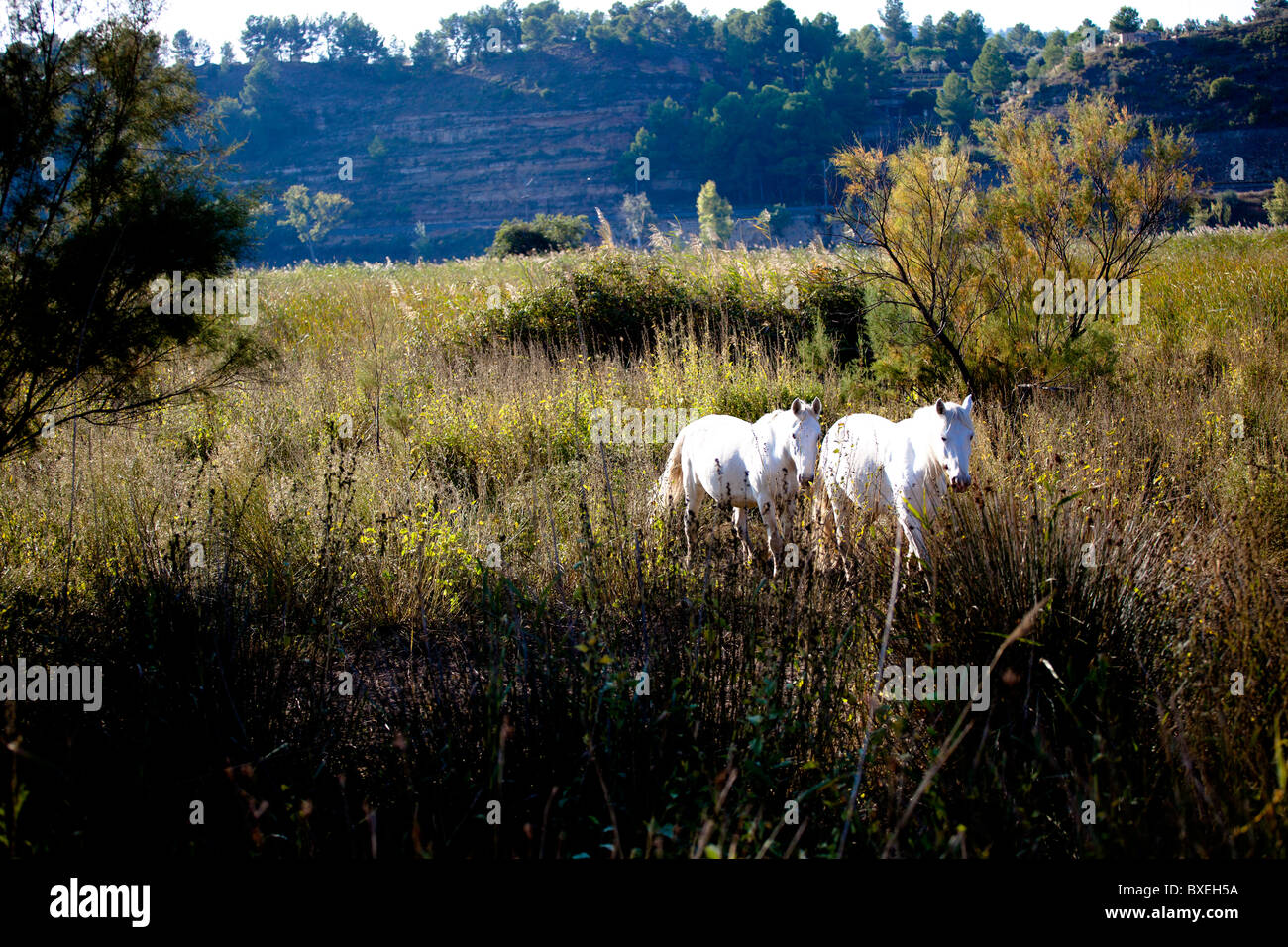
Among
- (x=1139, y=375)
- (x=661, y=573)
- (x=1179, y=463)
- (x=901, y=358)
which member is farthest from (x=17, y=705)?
(x=1139, y=375)

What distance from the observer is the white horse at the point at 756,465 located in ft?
14.6

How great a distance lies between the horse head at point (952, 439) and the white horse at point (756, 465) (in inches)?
26.7

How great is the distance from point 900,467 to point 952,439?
1.33 feet

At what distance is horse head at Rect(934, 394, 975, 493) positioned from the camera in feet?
12.9

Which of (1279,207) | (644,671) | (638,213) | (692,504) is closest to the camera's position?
(644,671)

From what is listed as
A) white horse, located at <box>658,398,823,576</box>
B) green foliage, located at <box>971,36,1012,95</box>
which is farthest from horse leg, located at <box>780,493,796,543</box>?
green foliage, located at <box>971,36,1012,95</box>

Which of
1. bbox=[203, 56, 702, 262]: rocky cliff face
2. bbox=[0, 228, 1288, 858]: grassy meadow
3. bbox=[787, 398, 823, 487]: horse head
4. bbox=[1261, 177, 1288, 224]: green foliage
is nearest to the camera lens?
bbox=[0, 228, 1288, 858]: grassy meadow

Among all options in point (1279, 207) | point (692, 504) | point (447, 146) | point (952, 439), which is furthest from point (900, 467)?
point (447, 146)

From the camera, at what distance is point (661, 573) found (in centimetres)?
410

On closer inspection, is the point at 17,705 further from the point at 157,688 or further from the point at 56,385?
the point at 56,385

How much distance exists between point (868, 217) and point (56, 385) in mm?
7855

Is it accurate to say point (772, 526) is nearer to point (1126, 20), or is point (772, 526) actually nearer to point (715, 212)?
point (715, 212)

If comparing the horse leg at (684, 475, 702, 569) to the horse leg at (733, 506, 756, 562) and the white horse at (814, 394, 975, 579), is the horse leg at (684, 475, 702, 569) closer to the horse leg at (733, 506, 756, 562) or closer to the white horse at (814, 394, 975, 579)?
the horse leg at (733, 506, 756, 562)

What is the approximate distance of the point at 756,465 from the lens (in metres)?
4.77
